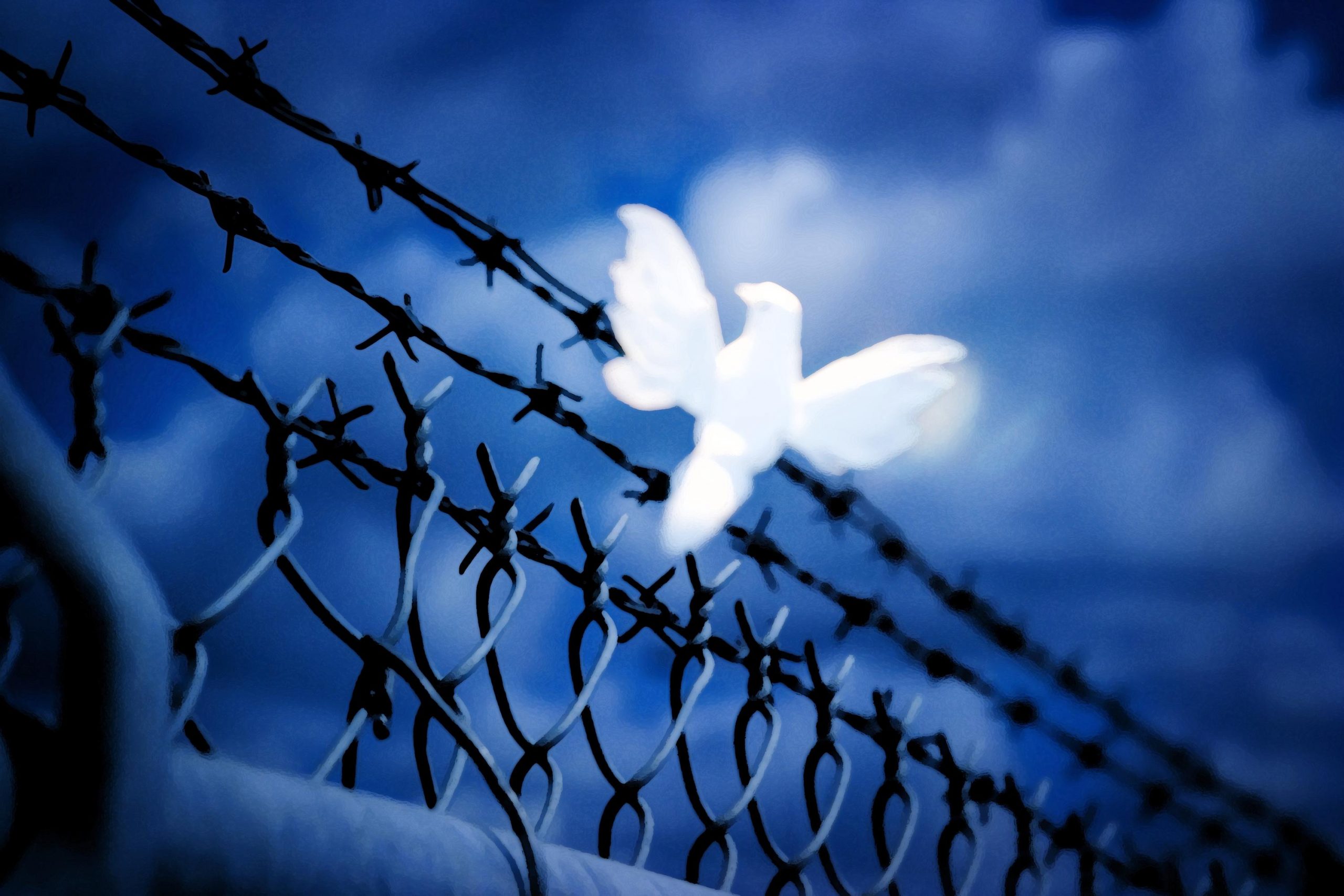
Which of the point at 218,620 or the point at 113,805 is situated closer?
the point at 113,805

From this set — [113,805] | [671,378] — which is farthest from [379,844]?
[671,378]

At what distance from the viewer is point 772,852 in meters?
1.32

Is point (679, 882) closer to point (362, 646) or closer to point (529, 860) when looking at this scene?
point (529, 860)

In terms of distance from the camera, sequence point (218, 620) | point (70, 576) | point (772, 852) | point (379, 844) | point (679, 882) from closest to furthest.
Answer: point (70, 576) < point (379, 844) < point (218, 620) < point (679, 882) < point (772, 852)

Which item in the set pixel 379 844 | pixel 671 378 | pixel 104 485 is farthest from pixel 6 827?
pixel 671 378

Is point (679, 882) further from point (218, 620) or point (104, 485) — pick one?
point (104, 485)

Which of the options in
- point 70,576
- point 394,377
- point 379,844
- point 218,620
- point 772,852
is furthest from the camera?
point 772,852

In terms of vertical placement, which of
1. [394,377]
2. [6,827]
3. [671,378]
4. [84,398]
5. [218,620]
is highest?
[671,378]

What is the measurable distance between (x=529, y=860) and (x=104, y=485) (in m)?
0.47

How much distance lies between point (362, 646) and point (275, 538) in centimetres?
15

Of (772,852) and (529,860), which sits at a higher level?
(772,852)

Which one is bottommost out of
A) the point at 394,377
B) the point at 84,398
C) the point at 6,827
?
the point at 6,827

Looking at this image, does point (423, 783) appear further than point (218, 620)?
Yes

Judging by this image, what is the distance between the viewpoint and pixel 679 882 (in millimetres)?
858
